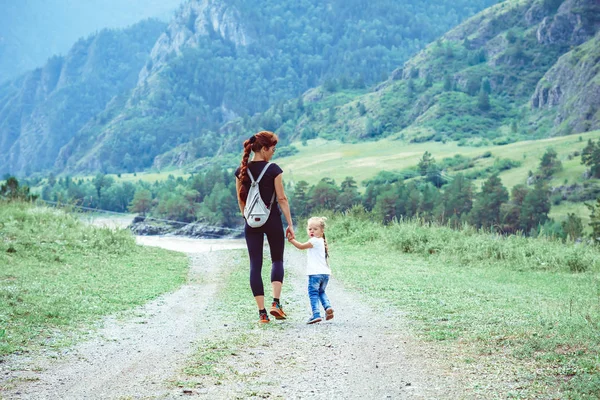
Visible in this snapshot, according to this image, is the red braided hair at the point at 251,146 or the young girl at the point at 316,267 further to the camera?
the young girl at the point at 316,267

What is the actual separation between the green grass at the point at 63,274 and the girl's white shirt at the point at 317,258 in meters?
2.87

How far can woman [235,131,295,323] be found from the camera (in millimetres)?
8633

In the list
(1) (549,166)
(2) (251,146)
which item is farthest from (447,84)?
(2) (251,146)

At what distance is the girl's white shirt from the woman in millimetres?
343

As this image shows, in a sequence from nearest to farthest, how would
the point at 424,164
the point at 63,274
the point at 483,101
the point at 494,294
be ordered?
1. the point at 494,294
2. the point at 63,274
3. the point at 424,164
4. the point at 483,101

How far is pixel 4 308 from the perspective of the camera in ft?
29.5

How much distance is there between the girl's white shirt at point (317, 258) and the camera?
29.1 ft

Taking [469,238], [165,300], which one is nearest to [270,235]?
[165,300]

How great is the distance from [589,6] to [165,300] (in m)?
188

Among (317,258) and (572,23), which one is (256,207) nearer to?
(317,258)

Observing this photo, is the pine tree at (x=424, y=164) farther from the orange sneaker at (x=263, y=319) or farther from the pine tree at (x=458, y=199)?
the orange sneaker at (x=263, y=319)

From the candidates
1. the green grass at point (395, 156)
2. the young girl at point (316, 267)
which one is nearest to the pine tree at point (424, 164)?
the green grass at point (395, 156)

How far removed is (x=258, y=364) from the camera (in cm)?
649

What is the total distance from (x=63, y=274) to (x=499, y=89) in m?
181
